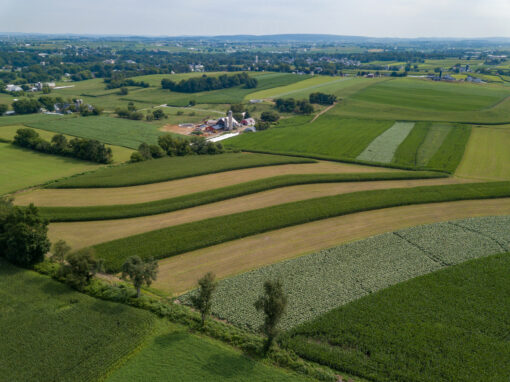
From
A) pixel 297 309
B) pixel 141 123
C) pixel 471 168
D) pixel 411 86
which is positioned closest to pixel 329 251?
pixel 297 309

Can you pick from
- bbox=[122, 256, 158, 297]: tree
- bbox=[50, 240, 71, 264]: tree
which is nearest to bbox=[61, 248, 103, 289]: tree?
bbox=[50, 240, 71, 264]: tree

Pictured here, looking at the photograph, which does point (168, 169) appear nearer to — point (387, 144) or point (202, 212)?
point (202, 212)

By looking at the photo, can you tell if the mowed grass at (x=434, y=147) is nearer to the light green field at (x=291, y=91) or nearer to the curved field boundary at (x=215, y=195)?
the curved field boundary at (x=215, y=195)

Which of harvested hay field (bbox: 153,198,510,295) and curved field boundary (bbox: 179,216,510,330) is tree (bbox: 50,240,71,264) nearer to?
harvested hay field (bbox: 153,198,510,295)

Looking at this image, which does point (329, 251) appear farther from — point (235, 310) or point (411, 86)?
point (411, 86)

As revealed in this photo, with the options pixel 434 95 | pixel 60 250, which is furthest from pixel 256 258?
pixel 434 95

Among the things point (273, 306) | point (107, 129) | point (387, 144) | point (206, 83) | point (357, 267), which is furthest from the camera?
point (206, 83)

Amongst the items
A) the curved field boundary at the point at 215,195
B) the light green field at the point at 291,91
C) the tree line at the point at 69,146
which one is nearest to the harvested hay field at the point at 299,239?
the curved field boundary at the point at 215,195
